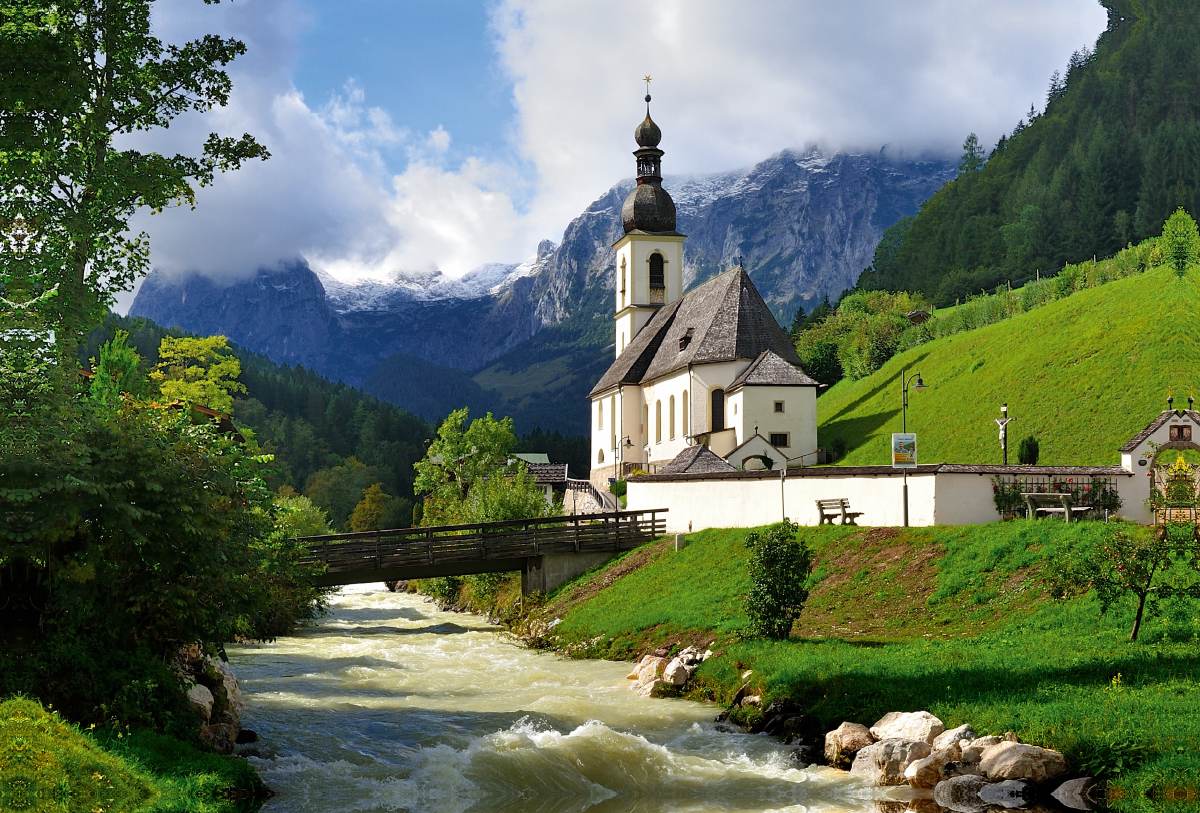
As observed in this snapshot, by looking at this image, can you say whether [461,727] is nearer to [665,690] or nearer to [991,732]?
[665,690]

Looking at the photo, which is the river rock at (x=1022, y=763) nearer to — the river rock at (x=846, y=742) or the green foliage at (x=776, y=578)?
the river rock at (x=846, y=742)

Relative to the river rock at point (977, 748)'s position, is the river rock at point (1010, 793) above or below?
below

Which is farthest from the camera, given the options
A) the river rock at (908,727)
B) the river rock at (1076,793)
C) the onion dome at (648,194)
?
the onion dome at (648,194)

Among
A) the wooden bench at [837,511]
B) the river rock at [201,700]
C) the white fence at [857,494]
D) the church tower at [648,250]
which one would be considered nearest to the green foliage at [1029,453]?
the white fence at [857,494]

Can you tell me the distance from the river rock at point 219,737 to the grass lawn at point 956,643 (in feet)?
29.5

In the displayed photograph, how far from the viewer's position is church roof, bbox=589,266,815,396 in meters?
53.7

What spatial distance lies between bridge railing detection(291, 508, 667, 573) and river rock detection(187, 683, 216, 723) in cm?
1522

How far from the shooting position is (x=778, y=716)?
1658cm

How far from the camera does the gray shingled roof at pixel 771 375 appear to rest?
161 feet

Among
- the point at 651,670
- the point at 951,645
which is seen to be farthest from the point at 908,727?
the point at 651,670

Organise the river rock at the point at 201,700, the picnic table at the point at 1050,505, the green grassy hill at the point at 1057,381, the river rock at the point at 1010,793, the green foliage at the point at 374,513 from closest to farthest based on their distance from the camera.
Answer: the river rock at the point at 1010,793, the river rock at the point at 201,700, the picnic table at the point at 1050,505, the green grassy hill at the point at 1057,381, the green foliage at the point at 374,513

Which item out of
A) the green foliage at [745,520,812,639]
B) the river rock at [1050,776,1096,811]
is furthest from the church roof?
the river rock at [1050,776,1096,811]

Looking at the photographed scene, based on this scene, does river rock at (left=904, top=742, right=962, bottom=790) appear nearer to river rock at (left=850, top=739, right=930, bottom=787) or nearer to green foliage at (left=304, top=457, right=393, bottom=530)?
river rock at (left=850, top=739, right=930, bottom=787)

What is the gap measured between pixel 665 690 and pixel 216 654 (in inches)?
358
